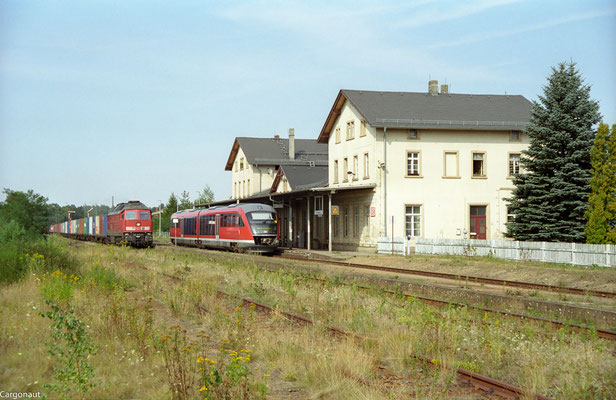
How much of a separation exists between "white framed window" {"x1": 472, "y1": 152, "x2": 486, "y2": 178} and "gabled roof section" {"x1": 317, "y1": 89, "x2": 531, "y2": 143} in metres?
1.68

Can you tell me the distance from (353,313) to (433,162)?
2677 cm

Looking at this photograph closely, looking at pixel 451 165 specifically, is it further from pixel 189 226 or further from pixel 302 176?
pixel 189 226

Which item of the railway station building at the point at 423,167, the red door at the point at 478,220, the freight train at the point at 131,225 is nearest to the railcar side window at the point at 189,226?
the freight train at the point at 131,225

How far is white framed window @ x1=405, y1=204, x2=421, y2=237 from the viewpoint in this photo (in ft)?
117

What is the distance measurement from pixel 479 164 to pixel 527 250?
1355 cm

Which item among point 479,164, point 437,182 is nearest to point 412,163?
point 437,182

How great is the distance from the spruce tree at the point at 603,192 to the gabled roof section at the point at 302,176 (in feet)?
81.4

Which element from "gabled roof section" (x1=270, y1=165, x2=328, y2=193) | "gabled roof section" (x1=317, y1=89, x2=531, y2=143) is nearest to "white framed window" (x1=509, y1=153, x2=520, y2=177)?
"gabled roof section" (x1=317, y1=89, x2=531, y2=143)

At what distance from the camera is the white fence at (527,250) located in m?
21.0

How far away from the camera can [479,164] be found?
122ft

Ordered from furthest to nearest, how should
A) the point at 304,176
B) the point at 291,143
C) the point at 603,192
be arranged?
1. the point at 291,143
2. the point at 304,176
3. the point at 603,192

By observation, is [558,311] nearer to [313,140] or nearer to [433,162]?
[433,162]

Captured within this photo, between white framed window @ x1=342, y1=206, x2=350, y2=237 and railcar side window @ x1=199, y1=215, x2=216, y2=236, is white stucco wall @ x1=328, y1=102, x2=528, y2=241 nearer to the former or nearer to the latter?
white framed window @ x1=342, y1=206, x2=350, y2=237

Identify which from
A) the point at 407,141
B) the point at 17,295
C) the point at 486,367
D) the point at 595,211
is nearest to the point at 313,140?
the point at 407,141
